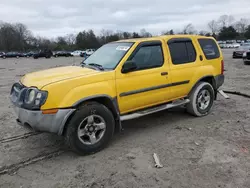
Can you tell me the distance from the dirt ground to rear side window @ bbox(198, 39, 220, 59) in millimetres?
1511

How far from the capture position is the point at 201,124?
18.1ft

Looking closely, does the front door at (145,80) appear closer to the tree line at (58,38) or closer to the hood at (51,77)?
A: the hood at (51,77)

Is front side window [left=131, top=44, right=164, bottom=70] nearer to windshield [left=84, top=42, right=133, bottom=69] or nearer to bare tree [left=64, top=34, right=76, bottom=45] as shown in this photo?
windshield [left=84, top=42, right=133, bottom=69]

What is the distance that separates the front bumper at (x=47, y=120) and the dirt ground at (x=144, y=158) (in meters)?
0.56

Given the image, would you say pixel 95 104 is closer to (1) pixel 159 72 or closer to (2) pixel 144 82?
(2) pixel 144 82

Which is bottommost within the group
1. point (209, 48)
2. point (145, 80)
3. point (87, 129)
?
point (87, 129)

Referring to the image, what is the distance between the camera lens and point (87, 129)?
13.7ft

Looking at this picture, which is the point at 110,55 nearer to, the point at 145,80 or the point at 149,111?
the point at 145,80

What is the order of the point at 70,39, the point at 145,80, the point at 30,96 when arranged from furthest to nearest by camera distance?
the point at 70,39
the point at 145,80
the point at 30,96

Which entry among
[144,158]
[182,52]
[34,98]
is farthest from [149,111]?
[34,98]

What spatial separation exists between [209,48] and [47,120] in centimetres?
421

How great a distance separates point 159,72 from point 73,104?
1.92 metres

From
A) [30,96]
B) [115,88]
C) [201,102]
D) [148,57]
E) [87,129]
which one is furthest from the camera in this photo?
[201,102]

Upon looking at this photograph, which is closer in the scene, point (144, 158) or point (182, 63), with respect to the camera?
point (144, 158)
